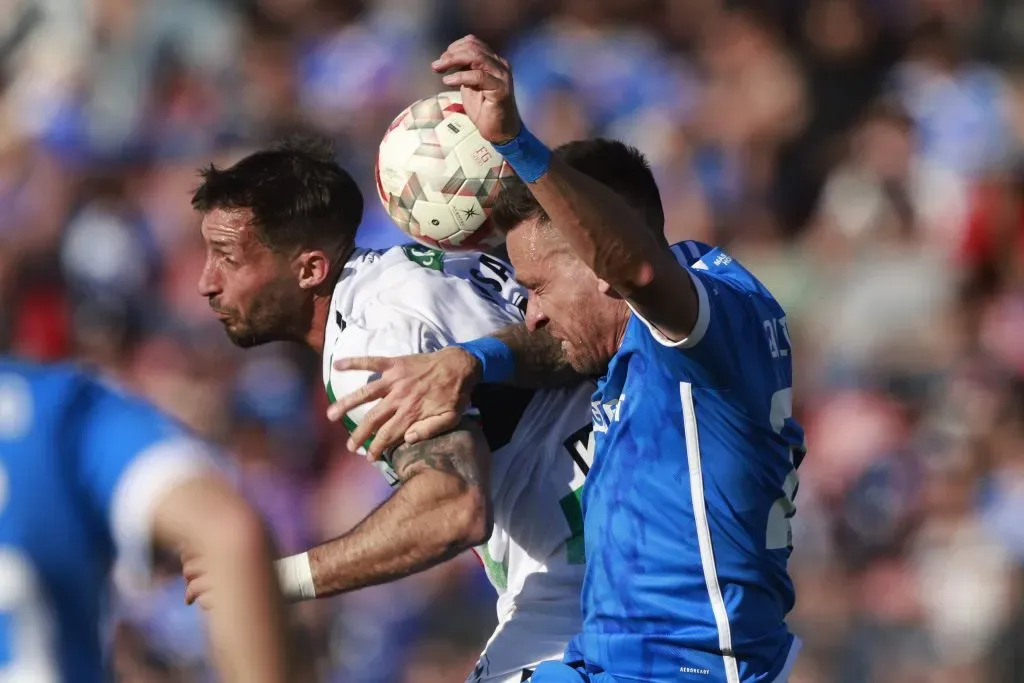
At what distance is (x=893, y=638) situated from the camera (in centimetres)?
849

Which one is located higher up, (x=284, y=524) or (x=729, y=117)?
(x=729, y=117)

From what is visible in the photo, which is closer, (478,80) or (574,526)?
(478,80)

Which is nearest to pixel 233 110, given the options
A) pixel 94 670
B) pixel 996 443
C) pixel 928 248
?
pixel 928 248

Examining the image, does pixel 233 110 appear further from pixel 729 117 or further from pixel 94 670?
pixel 94 670

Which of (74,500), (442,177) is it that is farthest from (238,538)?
(442,177)

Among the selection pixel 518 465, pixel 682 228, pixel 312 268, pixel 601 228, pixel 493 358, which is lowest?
pixel 518 465

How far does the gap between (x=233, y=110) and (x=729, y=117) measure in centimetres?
402

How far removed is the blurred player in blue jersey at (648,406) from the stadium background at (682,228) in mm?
3905

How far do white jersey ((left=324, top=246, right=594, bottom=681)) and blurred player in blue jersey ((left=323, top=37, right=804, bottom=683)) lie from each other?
0.35 metres

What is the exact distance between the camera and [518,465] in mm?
5199

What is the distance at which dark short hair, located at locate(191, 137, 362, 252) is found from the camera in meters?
5.56

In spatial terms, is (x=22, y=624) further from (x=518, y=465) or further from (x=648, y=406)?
(x=518, y=465)

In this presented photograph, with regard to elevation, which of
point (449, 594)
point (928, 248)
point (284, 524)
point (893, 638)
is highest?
point (928, 248)

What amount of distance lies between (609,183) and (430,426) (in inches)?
36.4
